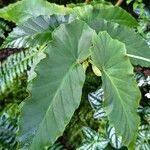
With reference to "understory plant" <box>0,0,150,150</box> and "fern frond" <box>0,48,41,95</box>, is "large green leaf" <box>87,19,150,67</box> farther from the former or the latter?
"fern frond" <box>0,48,41,95</box>

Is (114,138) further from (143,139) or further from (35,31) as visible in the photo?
(35,31)

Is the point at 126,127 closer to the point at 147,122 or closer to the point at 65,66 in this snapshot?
the point at 65,66

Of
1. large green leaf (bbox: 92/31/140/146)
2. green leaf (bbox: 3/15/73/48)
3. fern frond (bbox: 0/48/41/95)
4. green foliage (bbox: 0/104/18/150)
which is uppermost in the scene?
green leaf (bbox: 3/15/73/48)

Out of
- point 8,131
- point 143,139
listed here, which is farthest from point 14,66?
point 143,139

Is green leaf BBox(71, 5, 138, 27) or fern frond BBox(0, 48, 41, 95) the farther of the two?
fern frond BBox(0, 48, 41, 95)

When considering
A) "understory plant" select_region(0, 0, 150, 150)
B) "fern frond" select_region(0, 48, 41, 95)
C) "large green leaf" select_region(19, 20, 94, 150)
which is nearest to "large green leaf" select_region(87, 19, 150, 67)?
→ "understory plant" select_region(0, 0, 150, 150)

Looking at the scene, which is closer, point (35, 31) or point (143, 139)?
point (35, 31)

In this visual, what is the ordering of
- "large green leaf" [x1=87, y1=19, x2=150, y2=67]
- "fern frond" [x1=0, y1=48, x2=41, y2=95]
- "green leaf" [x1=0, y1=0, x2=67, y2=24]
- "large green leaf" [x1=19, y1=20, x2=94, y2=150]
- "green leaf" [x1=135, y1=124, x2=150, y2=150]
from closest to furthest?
"large green leaf" [x1=19, y1=20, x2=94, y2=150] < "large green leaf" [x1=87, y1=19, x2=150, y2=67] < "green leaf" [x1=135, y1=124, x2=150, y2=150] < "green leaf" [x1=0, y1=0, x2=67, y2=24] < "fern frond" [x1=0, y1=48, x2=41, y2=95]
